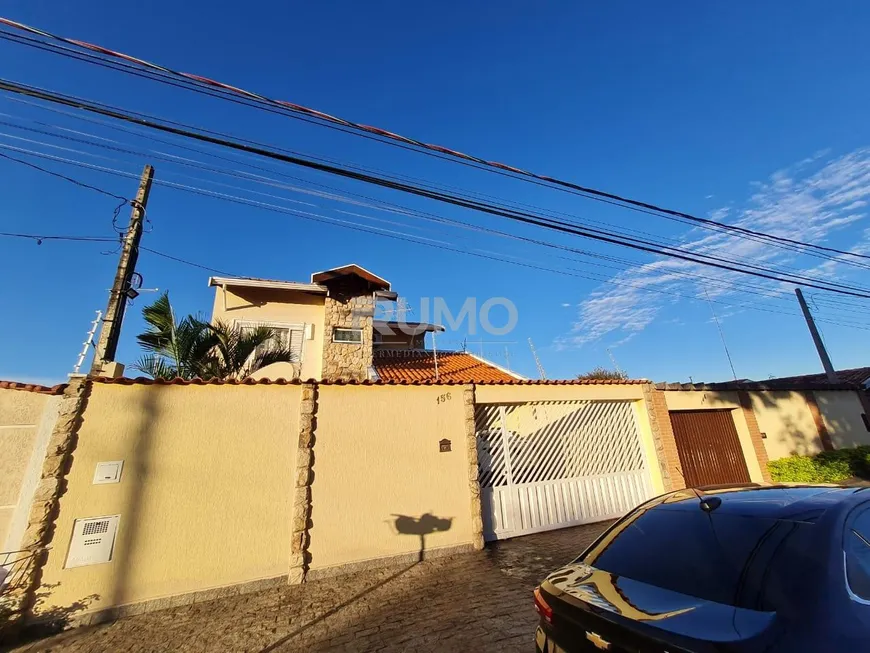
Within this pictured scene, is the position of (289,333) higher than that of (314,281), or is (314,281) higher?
(314,281)

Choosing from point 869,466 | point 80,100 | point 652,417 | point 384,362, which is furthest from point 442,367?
point 869,466

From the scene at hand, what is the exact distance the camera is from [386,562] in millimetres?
5777

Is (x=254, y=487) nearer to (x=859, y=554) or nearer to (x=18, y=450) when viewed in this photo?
(x=18, y=450)

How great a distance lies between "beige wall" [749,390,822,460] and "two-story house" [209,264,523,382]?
7.45 metres

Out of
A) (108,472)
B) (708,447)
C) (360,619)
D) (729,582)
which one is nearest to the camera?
(729,582)

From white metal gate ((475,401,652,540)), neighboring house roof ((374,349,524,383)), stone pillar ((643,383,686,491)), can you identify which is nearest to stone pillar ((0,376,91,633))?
white metal gate ((475,401,652,540))

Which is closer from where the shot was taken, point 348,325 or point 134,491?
point 134,491

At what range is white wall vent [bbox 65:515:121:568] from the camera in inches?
181

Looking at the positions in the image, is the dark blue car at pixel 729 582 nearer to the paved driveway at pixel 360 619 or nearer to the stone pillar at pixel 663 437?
the paved driveway at pixel 360 619

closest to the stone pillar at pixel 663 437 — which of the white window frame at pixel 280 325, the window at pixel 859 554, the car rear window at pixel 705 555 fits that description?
the car rear window at pixel 705 555

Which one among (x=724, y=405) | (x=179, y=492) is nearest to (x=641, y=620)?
(x=179, y=492)

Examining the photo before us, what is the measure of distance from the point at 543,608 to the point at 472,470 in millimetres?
4661

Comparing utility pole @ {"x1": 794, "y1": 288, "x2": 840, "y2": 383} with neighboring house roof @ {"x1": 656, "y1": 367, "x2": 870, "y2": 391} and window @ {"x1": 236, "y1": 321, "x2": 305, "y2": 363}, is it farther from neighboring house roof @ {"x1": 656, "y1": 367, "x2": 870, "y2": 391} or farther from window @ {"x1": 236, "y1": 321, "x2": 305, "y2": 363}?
window @ {"x1": 236, "y1": 321, "x2": 305, "y2": 363}

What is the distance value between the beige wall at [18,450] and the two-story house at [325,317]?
5950 millimetres
